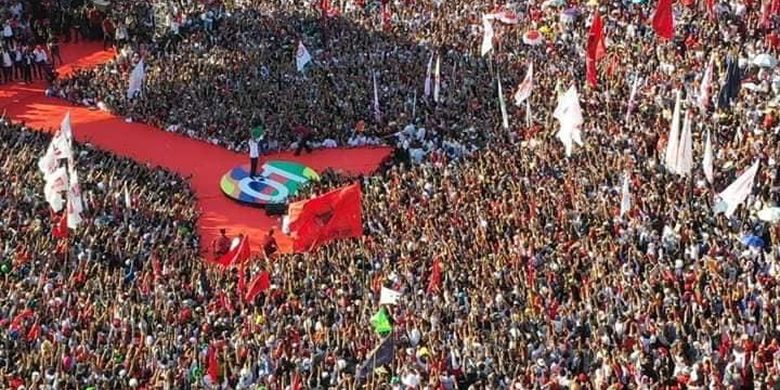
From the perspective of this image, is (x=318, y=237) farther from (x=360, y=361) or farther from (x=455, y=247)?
(x=360, y=361)

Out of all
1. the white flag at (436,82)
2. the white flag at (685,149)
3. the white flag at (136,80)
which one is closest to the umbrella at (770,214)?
the white flag at (685,149)

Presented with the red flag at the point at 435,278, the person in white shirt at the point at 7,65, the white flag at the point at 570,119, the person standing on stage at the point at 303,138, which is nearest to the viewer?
the red flag at the point at 435,278

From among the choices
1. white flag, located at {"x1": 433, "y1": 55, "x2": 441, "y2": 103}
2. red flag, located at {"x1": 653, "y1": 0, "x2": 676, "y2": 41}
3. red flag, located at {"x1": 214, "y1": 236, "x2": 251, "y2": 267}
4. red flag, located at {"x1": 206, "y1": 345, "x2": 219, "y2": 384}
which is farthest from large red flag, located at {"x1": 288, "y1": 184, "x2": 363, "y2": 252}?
red flag, located at {"x1": 653, "y1": 0, "x2": 676, "y2": 41}

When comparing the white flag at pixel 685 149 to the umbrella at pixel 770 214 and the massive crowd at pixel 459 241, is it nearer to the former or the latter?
the massive crowd at pixel 459 241

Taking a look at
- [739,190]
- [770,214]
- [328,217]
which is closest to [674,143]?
[739,190]

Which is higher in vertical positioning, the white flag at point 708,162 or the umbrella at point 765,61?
the umbrella at point 765,61

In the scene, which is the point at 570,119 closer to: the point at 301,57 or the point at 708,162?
the point at 708,162
